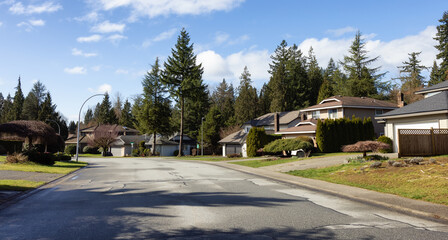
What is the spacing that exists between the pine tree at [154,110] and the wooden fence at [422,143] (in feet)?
161

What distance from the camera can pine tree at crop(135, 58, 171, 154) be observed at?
210 ft

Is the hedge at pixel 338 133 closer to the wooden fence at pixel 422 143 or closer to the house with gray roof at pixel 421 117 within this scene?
the house with gray roof at pixel 421 117

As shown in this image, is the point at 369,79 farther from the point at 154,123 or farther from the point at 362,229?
the point at 362,229

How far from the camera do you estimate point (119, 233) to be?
5.99 metres

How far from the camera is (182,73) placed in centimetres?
5662

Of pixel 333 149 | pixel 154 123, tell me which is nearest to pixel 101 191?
pixel 333 149

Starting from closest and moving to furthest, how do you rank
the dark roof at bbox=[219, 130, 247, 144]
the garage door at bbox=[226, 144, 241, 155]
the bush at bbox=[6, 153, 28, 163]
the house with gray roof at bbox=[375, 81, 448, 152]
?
the house with gray roof at bbox=[375, 81, 448, 152] → the bush at bbox=[6, 153, 28, 163] → the dark roof at bbox=[219, 130, 247, 144] → the garage door at bbox=[226, 144, 241, 155]

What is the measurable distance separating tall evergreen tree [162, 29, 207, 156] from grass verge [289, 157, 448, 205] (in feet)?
138

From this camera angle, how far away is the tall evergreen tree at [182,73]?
55844mm

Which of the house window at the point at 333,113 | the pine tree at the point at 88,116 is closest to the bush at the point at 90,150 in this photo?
the house window at the point at 333,113

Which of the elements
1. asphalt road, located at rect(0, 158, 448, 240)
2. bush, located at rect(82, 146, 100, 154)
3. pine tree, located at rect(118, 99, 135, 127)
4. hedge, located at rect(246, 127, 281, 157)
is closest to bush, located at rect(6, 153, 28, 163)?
asphalt road, located at rect(0, 158, 448, 240)

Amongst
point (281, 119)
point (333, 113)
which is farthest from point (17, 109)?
point (333, 113)

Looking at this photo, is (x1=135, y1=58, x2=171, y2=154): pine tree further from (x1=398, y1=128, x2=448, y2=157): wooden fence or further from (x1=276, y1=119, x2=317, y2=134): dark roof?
(x1=398, y1=128, x2=448, y2=157): wooden fence

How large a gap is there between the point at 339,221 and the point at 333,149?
99.3 ft
